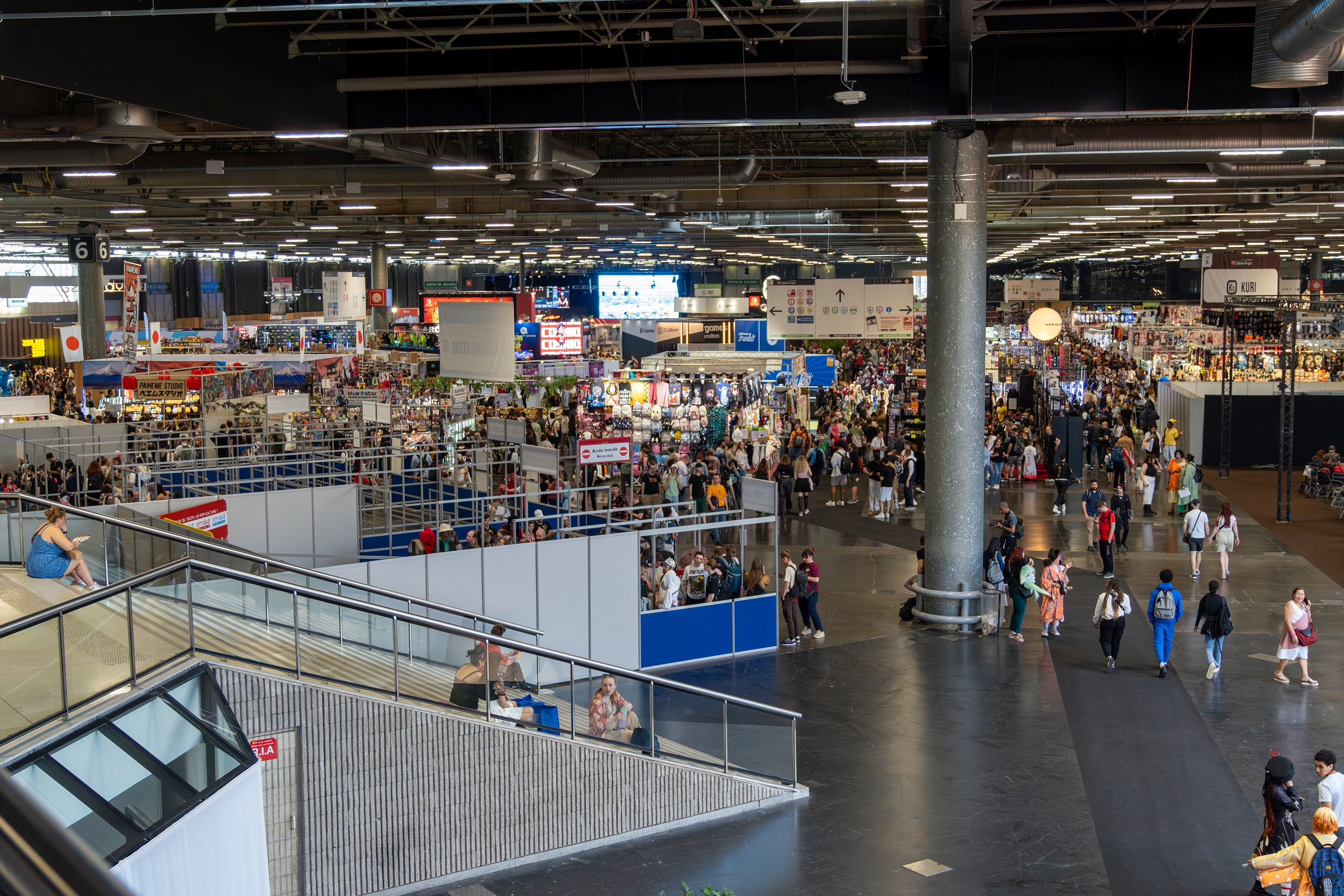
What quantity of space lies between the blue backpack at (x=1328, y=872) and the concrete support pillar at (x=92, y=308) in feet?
127

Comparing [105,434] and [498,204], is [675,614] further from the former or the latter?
[498,204]

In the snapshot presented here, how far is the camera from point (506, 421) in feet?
68.0

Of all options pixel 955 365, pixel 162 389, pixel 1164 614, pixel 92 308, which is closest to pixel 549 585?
pixel 955 365

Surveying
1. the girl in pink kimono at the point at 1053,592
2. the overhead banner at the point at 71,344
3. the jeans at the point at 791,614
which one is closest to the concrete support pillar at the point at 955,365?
the girl in pink kimono at the point at 1053,592

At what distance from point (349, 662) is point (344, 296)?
3303 cm

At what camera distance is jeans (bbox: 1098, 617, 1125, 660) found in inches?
504

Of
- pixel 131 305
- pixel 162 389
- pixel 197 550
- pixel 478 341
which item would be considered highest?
pixel 131 305

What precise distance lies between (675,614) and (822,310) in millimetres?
16051

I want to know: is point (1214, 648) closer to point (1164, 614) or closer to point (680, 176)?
point (1164, 614)

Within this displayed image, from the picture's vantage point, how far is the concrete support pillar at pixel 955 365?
14.3 meters

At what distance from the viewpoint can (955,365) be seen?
1450cm

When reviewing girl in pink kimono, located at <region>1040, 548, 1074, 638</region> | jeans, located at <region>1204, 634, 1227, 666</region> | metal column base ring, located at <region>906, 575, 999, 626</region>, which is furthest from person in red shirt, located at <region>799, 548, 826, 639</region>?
jeans, located at <region>1204, 634, 1227, 666</region>

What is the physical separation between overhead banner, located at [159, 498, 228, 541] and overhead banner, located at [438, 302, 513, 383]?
219 inches

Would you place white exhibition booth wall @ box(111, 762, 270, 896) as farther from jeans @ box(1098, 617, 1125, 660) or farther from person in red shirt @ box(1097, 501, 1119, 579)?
person in red shirt @ box(1097, 501, 1119, 579)
